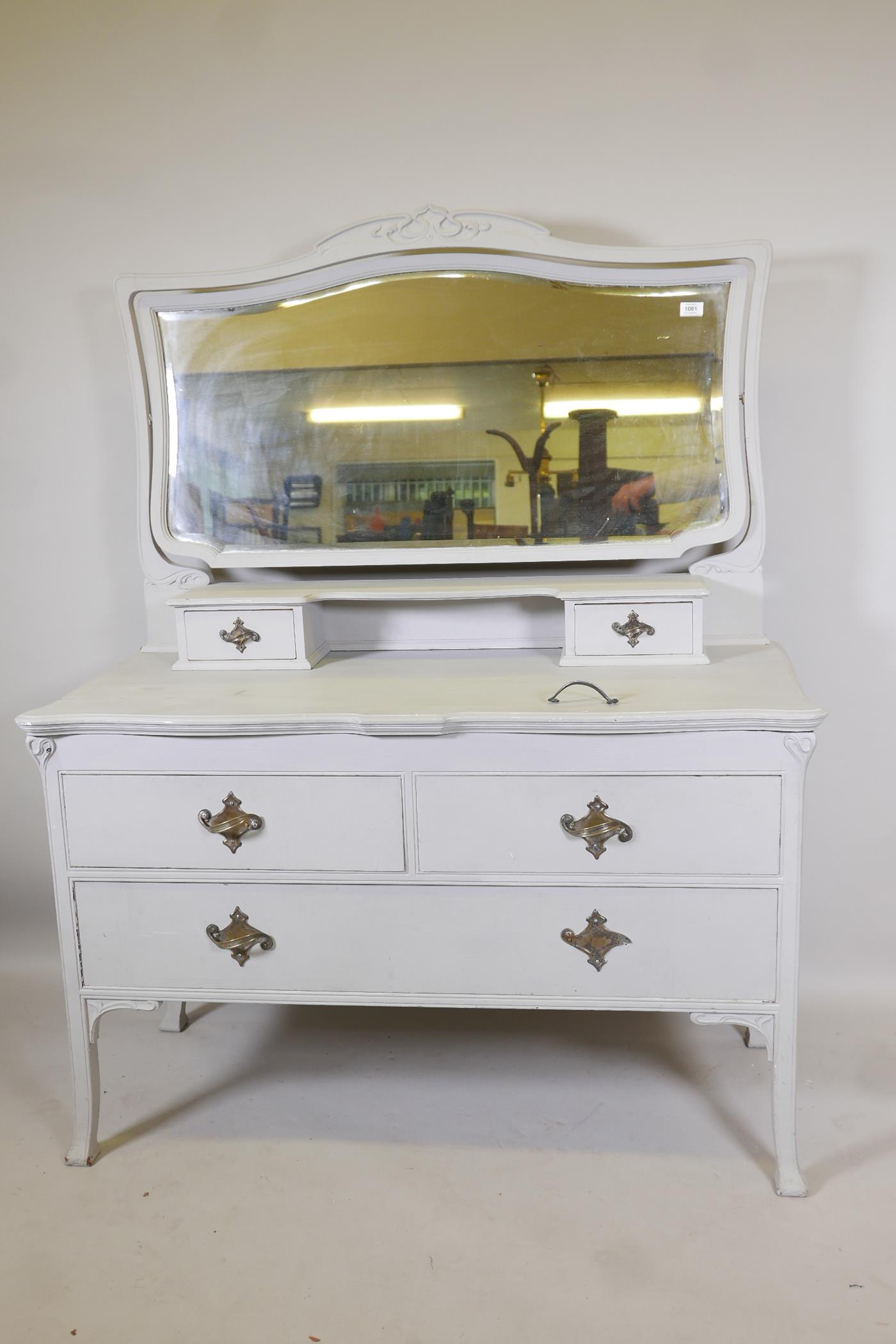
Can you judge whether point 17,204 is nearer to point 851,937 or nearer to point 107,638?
point 107,638

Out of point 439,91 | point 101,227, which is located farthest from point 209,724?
point 439,91

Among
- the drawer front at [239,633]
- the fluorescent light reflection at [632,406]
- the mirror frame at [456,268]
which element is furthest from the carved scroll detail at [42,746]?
the fluorescent light reflection at [632,406]

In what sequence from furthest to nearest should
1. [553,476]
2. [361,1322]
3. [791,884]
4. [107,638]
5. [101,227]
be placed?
[107,638] → [101,227] → [553,476] → [791,884] → [361,1322]

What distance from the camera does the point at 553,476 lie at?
83.6 inches

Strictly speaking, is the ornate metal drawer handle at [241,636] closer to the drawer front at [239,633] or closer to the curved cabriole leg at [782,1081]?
the drawer front at [239,633]

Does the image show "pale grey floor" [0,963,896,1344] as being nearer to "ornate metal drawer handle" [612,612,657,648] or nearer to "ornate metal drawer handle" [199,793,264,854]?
"ornate metal drawer handle" [199,793,264,854]

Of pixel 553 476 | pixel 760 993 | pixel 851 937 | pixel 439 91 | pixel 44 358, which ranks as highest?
pixel 439 91

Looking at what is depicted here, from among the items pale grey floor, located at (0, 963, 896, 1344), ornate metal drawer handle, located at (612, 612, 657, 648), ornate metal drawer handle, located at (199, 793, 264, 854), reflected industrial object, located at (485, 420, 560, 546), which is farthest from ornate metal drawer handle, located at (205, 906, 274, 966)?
reflected industrial object, located at (485, 420, 560, 546)

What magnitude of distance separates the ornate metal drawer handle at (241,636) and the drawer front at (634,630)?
63 cm

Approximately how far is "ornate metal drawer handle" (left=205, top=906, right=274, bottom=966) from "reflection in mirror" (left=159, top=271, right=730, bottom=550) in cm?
81

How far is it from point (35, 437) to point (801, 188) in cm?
179

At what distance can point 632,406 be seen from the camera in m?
2.10

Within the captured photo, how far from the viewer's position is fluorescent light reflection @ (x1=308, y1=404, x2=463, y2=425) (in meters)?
2.12

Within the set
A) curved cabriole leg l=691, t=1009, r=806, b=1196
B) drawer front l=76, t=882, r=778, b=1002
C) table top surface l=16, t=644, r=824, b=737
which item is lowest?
curved cabriole leg l=691, t=1009, r=806, b=1196
